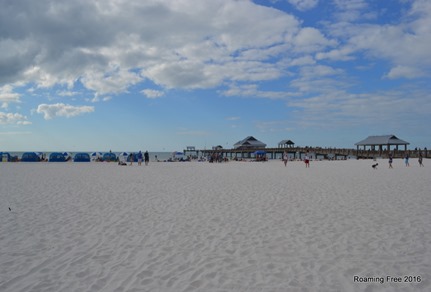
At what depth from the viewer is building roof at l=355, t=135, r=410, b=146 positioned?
5156cm

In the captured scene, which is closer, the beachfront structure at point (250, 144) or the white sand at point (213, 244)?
the white sand at point (213, 244)

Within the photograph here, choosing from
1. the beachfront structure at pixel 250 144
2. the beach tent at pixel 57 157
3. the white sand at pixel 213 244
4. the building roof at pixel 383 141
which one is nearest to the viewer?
the white sand at pixel 213 244

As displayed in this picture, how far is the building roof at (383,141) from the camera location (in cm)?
5156

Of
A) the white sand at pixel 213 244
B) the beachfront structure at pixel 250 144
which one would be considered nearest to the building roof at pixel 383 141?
the beachfront structure at pixel 250 144

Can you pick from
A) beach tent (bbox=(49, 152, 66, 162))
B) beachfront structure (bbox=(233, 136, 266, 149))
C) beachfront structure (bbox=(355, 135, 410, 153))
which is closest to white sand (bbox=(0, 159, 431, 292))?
beach tent (bbox=(49, 152, 66, 162))

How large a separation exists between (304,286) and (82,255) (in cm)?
335

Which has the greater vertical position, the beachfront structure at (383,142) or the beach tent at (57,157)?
the beachfront structure at (383,142)

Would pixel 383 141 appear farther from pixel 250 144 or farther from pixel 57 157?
pixel 57 157

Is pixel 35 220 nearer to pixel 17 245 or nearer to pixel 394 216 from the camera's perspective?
pixel 17 245

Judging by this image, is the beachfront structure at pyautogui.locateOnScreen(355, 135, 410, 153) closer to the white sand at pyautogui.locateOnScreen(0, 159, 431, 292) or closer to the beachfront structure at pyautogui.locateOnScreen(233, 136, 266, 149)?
the beachfront structure at pyautogui.locateOnScreen(233, 136, 266, 149)

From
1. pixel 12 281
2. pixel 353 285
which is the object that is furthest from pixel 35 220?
pixel 353 285

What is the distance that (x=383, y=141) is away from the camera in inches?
2072

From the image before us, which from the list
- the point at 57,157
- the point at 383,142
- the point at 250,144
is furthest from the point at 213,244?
the point at 250,144

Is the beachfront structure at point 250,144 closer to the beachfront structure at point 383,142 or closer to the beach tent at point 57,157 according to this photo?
the beachfront structure at point 383,142
